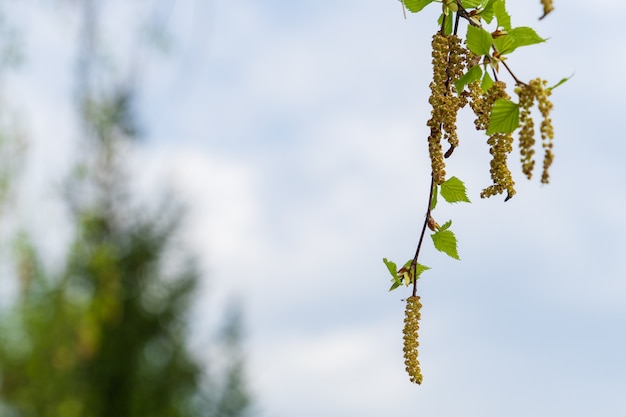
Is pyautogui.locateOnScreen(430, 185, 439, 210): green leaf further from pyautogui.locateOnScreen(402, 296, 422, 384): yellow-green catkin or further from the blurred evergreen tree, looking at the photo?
the blurred evergreen tree

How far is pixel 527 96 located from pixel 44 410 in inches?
728

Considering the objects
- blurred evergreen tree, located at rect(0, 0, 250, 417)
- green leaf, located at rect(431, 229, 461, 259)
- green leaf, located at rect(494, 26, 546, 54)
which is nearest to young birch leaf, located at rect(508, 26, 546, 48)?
green leaf, located at rect(494, 26, 546, 54)

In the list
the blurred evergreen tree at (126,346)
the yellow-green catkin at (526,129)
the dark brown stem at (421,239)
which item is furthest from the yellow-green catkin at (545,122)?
the blurred evergreen tree at (126,346)

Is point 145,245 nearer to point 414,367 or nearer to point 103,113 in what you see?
point 103,113

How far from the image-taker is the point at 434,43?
5.18 ft

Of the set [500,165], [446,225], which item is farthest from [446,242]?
[500,165]

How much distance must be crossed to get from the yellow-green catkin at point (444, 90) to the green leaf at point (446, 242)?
209 millimetres

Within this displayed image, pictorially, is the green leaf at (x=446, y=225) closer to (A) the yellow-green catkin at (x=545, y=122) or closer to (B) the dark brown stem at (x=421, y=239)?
(B) the dark brown stem at (x=421, y=239)

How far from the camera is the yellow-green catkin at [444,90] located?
1.56m

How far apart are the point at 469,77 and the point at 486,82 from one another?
6 cm

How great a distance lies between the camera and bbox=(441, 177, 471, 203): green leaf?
1.72m

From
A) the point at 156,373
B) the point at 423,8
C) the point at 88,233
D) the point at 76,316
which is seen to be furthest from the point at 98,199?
the point at 156,373

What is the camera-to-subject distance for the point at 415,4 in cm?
172

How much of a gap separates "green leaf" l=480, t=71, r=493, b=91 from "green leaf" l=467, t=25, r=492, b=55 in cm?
7
